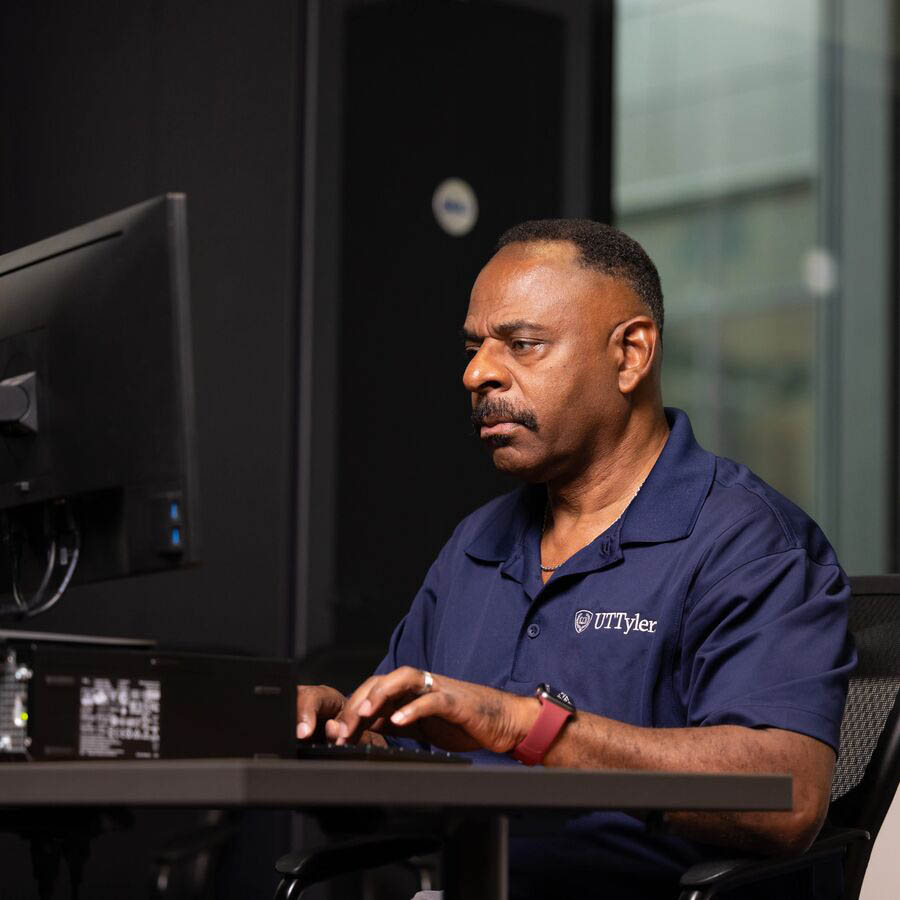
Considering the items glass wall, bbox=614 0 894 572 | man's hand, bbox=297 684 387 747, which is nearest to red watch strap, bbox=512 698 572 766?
man's hand, bbox=297 684 387 747

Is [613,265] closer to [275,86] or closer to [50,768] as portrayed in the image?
[50,768]

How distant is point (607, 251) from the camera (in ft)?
7.17

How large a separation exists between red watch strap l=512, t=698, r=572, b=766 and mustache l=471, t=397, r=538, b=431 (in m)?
0.71

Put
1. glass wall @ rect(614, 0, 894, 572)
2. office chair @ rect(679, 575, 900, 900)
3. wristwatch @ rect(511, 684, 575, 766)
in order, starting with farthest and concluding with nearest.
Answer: glass wall @ rect(614, 0, 894, 572) < office chair @ rect(679, 575, 900, 900) < wristwatch @ rect(511, 684, 575, 766)

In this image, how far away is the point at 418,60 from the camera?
363cm

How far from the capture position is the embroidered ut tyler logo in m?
1.93

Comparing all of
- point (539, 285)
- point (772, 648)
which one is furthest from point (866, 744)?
point (539, 285)

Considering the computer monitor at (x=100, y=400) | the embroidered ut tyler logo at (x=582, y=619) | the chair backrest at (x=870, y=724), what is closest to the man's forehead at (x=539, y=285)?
the embroidered ut tyler logo at (x=582, y=619)

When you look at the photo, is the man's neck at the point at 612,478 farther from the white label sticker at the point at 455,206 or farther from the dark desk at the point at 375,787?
the white label sticker at the point at 455,206

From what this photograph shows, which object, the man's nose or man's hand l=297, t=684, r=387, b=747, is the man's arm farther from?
the man's nose

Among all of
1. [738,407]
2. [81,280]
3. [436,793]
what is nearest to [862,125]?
[738,407]

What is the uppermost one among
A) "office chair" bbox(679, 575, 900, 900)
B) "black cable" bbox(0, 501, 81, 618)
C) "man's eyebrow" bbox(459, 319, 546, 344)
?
"man's eyebrow" bbox(459, 319, 546, 344)

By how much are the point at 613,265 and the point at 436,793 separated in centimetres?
121

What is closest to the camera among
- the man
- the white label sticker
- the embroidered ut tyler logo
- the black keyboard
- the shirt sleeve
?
the black keyboard
